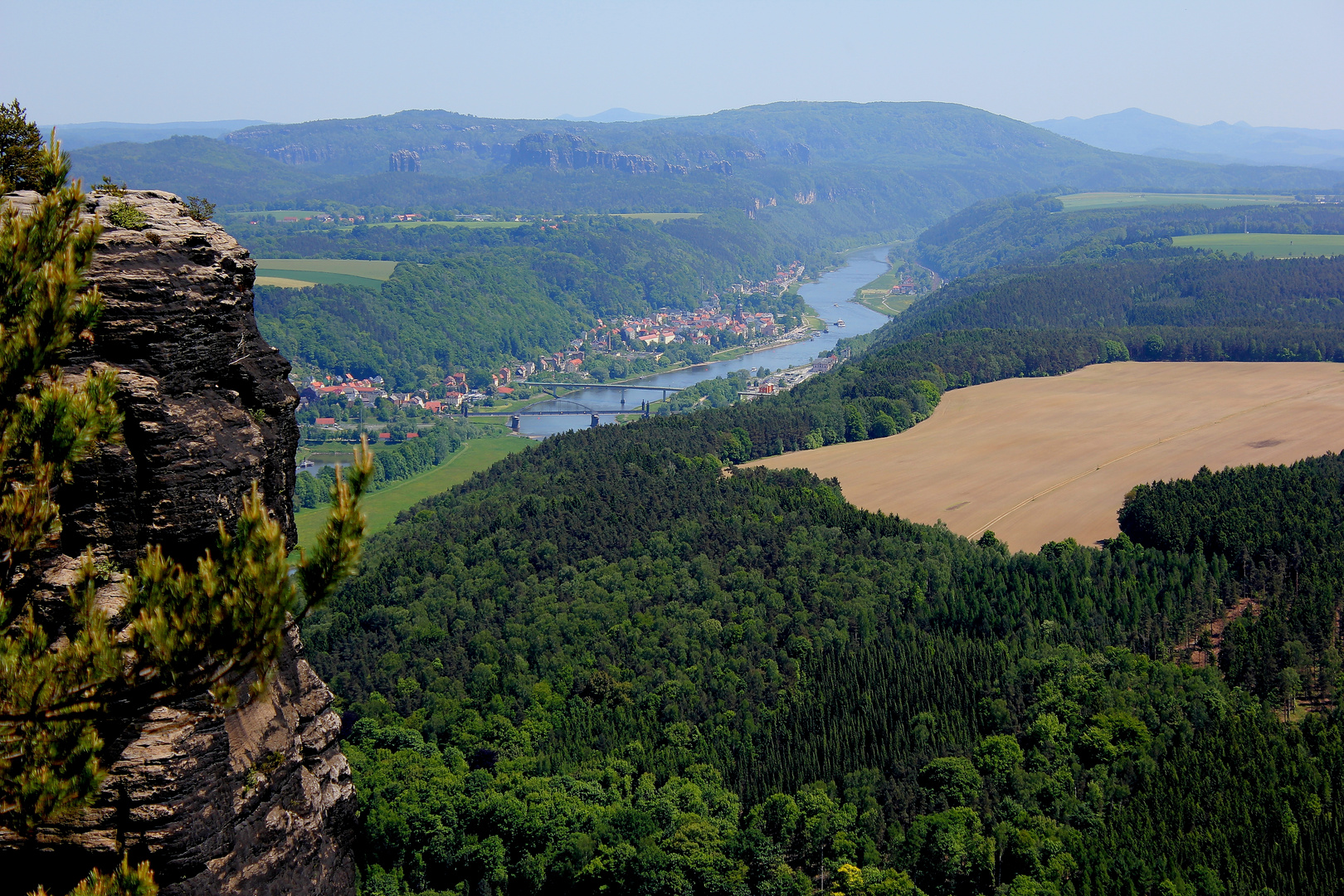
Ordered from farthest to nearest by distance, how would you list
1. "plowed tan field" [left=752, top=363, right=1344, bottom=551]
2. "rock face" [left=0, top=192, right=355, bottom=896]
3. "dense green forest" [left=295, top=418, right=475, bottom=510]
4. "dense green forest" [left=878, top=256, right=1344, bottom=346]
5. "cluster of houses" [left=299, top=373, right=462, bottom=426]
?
"cluster of houses" [left=299, top=373, right=462, bottom=426] → "dense green forest" [left=878, top=256, right=1344, bottom=346] → "dense green forest" [left=295, top=418, right=475, bottom=510] → "plowed tan field" [left=752, top=363, right=1344, bottom=551] → "rock face" [left=0, top=192, right=355, bottom=896]

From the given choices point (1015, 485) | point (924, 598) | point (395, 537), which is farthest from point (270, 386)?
point (1015, 485)

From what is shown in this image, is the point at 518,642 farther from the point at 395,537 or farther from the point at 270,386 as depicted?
the point at 270,386

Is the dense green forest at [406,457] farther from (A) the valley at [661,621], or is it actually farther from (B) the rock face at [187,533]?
(B) the rock face at [187,533]

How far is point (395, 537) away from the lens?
76.7 m

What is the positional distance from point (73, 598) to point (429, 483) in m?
106

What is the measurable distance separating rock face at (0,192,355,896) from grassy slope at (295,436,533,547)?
7503 cm

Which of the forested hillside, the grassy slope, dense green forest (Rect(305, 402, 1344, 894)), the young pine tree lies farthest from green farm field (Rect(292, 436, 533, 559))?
the young pine tree

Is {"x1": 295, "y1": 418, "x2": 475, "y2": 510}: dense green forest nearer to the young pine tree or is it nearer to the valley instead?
the valley

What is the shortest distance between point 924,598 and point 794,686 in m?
11.1

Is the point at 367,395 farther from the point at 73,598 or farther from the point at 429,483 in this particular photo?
the point at 73,598

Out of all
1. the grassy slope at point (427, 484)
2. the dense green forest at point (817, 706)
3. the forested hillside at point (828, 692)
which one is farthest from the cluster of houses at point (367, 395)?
the dense green forest at point (817, 706)

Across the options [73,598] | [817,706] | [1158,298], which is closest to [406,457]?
[817,706]

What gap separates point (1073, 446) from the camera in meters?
89.4

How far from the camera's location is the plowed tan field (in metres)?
74.4
